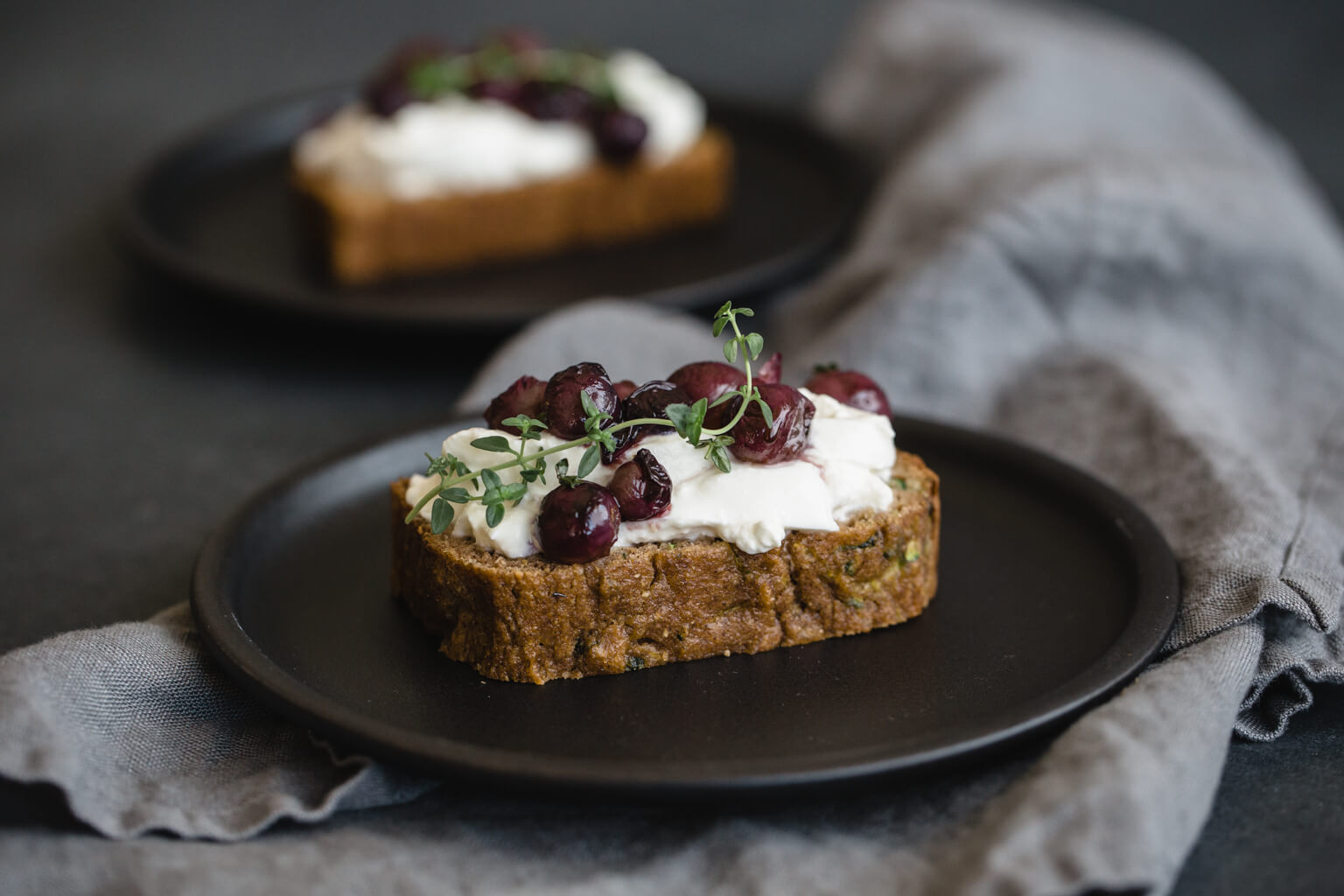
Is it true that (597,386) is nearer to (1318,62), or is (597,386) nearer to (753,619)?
(753,619)

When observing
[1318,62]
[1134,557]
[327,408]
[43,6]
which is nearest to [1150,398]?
[1134,557]

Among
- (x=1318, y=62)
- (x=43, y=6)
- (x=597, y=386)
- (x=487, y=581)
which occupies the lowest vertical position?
(x=1318, y=62)

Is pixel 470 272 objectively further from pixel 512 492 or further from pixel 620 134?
pixel 512 492

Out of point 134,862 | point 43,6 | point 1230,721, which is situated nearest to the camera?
point 134,862

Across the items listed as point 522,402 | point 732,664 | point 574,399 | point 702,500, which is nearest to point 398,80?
point 522,402

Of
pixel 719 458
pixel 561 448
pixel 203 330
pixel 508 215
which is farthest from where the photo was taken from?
pixel 508 215

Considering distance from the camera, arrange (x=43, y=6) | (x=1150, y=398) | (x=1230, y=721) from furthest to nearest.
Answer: (x=43, y=6)
(x=1150, y=398)
(x=1230, y=721)

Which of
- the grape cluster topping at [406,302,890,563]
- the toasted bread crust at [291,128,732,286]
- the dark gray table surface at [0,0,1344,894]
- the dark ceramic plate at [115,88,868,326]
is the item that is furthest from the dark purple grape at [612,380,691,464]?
the toasted bread crust at [291,128,732,286]
